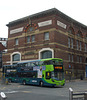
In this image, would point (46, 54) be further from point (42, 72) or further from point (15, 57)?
point (42, 72)

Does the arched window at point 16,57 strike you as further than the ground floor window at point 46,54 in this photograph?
Yes

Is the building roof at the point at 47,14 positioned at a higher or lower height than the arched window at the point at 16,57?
higher

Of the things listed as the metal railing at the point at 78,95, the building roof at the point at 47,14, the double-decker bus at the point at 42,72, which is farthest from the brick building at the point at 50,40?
the metal railing at the point at 78,95

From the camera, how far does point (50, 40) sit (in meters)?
32.7

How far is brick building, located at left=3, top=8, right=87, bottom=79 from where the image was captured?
32875 millimetres

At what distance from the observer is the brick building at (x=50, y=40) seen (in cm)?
3288

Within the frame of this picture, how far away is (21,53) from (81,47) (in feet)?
47.4

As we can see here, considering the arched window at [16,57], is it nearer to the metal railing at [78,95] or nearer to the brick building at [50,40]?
the brick building at [50,40]

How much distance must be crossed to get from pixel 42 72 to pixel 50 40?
10.9m

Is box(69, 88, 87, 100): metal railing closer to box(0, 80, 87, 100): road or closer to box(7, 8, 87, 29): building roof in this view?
box(0, 80, 87, 100): road

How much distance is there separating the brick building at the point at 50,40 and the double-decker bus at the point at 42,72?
7661 mm

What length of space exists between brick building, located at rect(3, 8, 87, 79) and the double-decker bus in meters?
7.66

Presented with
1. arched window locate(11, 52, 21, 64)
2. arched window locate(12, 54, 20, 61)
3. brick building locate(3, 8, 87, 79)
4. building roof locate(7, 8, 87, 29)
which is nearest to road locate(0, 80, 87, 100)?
brick building locate(3, 8, 87, 79)

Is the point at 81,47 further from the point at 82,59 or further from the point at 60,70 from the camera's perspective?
the point at 60,70
